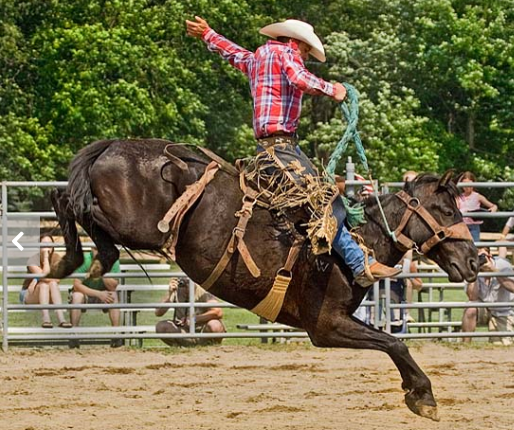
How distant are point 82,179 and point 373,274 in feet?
6.33

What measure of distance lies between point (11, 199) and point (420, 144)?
37.2ft

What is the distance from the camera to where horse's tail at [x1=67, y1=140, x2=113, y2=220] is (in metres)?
7.81

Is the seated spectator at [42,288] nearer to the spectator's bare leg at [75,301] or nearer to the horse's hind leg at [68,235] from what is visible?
the spectator's bare leg at [75,301]

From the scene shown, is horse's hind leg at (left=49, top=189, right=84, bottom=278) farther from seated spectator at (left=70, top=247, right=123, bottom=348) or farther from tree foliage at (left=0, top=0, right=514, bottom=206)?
tree foliage at (left=0, top=0, right=514, bottom=206)

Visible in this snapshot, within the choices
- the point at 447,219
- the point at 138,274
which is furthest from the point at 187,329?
the point at 447,219

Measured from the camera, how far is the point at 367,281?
8273 millimetres

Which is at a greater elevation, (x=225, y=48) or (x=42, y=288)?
(x=225, y=48)

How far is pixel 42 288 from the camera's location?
13.6 meters

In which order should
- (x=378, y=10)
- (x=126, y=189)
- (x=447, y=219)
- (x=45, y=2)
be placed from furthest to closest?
1. (x=378, y=10)
2. (x=45, y=2)
3. (x=447, y=219)
4. (x=126, y=189)

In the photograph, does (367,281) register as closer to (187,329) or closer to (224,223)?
(224,223)

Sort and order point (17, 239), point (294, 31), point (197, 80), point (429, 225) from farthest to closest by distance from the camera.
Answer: point (197, 80)
point (17, 239)
point (429, 225)
point (294, 31)

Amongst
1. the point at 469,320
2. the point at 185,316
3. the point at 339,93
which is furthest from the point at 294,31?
the point at 469,320

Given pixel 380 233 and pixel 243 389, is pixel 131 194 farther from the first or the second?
pixel 243 389

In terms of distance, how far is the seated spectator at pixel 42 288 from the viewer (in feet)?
44.6
